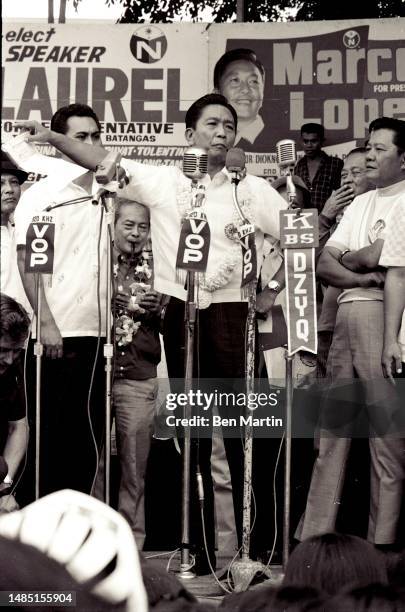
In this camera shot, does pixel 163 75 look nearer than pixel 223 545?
No

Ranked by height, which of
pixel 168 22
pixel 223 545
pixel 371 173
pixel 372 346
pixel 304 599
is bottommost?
pixel 223 545

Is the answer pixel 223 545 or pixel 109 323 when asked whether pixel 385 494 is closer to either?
pixel 223 545

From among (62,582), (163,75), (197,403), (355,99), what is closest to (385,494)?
(197,403)

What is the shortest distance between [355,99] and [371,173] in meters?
0.32

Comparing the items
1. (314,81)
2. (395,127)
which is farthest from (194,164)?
(395,127)

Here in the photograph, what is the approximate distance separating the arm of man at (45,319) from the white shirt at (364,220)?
1.08 meters

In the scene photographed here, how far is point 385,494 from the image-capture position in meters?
3.37

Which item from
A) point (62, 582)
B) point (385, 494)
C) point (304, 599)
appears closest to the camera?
point (62, 582)

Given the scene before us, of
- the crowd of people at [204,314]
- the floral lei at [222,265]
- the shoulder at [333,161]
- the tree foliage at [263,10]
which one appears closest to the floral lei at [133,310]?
the crowd of people at [204,314]

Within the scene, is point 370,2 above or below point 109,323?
above

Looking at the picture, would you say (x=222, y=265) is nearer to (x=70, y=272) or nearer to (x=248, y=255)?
(x=248, y=255)

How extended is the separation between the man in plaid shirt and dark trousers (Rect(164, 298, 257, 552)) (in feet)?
1.89

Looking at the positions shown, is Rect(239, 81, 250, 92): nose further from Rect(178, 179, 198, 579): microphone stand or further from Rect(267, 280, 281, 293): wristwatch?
Rect(267, 280, 281, 293): wristwatch

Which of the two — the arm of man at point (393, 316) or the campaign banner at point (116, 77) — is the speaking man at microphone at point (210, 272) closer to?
the campaign banner at point (116, 77)
